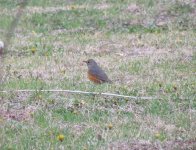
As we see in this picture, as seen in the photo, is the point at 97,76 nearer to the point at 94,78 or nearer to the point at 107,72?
the point at 94,78

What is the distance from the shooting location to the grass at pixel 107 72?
6.44m

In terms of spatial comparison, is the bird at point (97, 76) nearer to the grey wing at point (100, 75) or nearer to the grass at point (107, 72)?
the grey wing at point (100, 75)

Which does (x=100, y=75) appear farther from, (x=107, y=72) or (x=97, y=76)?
(x=107, y=72)

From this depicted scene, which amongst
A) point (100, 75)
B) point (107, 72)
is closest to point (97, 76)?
point (100, 75)

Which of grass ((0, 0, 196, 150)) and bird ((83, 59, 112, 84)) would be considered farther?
bird ((83, 59, 112, 84))

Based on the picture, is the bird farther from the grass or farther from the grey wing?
the grass

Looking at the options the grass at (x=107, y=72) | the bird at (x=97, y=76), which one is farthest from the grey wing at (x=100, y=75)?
the grass at (x=107, y=72)

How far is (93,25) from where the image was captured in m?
16.2

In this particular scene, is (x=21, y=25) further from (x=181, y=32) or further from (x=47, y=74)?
(x=47, y=74)

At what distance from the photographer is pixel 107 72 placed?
34.1 feet

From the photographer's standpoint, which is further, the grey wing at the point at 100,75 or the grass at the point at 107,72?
the grey wing at the point at 100,75

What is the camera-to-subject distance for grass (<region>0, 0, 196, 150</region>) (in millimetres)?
6438

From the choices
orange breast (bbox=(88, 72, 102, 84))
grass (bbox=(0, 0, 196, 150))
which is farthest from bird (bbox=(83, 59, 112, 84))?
grass (bbox=(0, 0, 196, 150))

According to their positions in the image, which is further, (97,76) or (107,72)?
(107,72)
